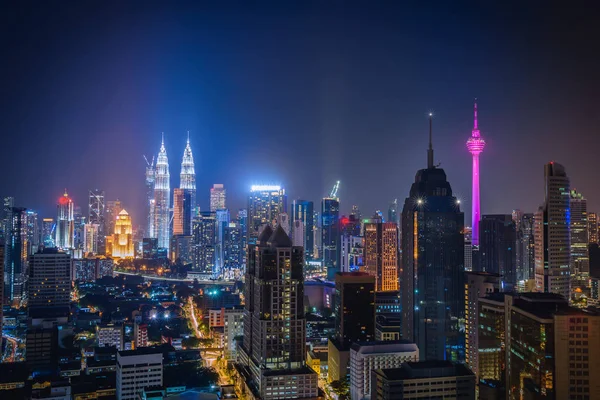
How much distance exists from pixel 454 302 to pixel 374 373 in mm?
4604

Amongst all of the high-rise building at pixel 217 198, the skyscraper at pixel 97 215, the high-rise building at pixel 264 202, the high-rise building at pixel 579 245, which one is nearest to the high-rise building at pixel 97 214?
the skyscraper at pixel 97 215

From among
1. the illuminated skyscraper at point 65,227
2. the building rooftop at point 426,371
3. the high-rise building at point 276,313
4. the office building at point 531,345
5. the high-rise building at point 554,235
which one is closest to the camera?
the office building at point 531,345

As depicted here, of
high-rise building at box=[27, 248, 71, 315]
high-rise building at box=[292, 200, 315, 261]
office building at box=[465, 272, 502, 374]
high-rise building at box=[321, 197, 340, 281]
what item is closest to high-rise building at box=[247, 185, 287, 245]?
high-rise building at box=[292, 200, 315, 261]

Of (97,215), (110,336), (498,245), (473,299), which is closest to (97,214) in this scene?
(97,215)

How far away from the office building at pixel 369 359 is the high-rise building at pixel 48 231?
18840mm

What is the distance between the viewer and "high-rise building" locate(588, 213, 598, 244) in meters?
15.2

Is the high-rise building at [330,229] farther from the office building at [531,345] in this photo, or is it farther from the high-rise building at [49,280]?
the office building at [531,345]

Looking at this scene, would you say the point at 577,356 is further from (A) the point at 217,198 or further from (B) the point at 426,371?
(A) the point at 217,198

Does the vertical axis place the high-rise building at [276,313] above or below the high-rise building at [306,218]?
below

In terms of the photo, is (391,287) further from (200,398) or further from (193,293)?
(200,398)

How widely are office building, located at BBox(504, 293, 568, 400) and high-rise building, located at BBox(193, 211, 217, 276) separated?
2124 centimetres

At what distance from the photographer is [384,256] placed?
19.4m

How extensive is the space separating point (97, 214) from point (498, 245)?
2205 centimetres

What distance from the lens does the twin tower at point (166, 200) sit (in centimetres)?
3262
